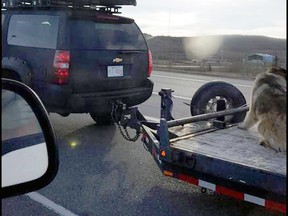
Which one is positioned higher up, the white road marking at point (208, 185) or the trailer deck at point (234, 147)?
→ the trailer deck at point (234, 147)

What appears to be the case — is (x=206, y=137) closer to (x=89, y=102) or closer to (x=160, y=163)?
(x=160, y=163)

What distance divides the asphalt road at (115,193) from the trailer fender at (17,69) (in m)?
1.25

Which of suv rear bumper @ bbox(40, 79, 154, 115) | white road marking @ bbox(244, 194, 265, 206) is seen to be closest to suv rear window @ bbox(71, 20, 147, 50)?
suv rear bumper @ bbox(40, 79, 154, 115)

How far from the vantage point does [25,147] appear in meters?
2.50

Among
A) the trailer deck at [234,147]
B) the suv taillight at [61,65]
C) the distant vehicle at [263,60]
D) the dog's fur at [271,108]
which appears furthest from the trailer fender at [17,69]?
the distant vehicle at [263,60]

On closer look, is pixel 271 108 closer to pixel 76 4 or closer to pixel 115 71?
pixel 115 71

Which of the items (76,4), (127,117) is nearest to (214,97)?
(127,117)

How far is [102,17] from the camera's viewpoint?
735 centimetres

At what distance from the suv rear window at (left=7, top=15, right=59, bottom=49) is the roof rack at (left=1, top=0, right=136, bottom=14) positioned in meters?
0.26

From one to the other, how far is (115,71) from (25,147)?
4989mm

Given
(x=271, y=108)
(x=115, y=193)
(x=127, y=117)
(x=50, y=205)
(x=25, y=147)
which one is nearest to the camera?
(x=25, y=147)

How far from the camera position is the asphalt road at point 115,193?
177 inches

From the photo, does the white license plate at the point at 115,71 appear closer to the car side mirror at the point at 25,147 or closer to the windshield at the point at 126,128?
the windshield at the point at 126,128

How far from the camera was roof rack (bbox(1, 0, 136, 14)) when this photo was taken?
7.28 m
